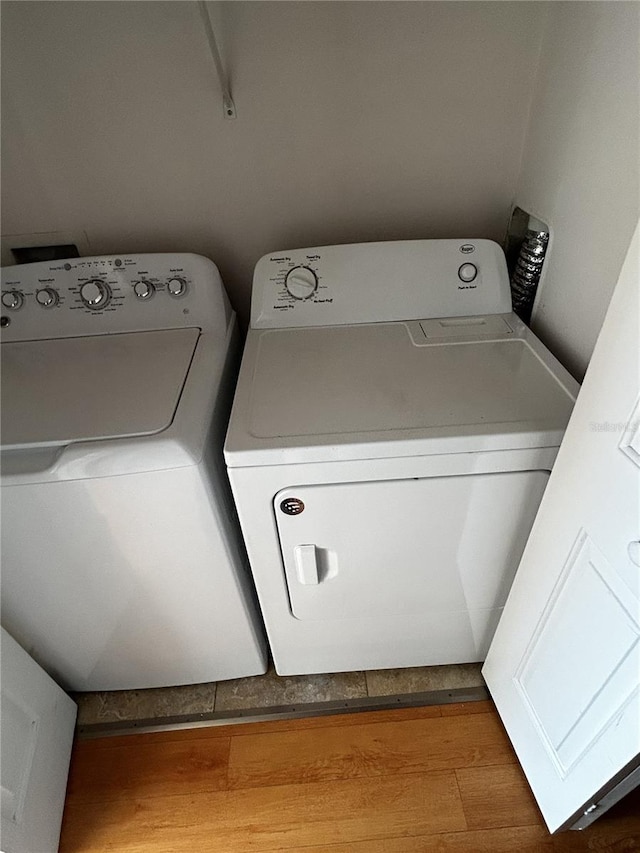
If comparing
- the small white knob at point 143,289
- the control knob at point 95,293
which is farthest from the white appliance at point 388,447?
the control knob at point 95,293

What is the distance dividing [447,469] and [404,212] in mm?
857

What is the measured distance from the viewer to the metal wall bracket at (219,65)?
3.58 feet

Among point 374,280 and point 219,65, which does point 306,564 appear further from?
point 219,65

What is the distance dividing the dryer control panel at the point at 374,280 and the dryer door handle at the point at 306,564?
59cm

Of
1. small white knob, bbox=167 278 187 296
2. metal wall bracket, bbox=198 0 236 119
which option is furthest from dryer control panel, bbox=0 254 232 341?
metal wall bracket, bbox=198 0 236 119

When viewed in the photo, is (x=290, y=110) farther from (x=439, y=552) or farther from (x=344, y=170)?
(x=439, y=552)

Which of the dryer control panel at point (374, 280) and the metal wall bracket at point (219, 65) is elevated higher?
the metal wall bracket at point (219, 65)

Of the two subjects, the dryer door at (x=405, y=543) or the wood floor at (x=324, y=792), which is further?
Answer: the wood floor at (x=324, y=792)

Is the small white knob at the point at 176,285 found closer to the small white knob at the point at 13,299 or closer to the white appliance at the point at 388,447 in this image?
the white appliance at the point at 388,447

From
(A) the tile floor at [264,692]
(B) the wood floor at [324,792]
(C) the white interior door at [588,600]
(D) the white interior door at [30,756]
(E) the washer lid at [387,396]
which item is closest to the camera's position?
(C) the white interior door at [588,600]

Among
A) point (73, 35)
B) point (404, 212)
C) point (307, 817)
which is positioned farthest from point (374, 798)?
point (73, 35)

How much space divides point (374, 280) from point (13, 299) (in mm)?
932

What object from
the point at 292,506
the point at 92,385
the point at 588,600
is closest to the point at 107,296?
the point at 92,385

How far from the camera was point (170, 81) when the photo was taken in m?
1.24
